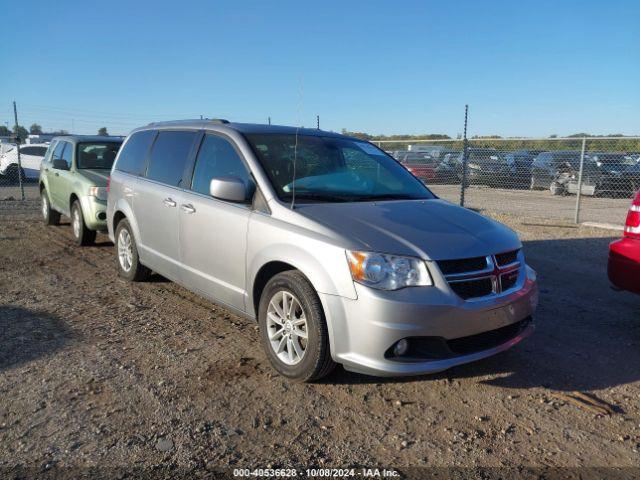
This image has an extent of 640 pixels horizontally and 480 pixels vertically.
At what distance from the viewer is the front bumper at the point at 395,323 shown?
3156 mm

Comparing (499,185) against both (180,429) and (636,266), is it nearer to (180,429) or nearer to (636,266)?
(636,266)

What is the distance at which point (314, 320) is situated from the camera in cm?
338

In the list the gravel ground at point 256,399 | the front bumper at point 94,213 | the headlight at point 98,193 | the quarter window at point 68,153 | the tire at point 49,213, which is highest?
the quarter window at point 68,153

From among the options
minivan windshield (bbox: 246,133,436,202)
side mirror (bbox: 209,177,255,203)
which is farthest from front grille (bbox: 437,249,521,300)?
side mirror (bbox: 209,177,255,203)

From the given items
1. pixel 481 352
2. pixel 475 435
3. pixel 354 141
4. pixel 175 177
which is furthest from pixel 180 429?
pixel 354 141

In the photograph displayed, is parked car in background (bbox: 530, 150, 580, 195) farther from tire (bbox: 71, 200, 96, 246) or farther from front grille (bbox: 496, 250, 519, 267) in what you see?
front grille (bbox: 496, 250, 519, 267)

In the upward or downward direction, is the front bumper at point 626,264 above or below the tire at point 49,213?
above

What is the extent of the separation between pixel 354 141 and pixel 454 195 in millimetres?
12784

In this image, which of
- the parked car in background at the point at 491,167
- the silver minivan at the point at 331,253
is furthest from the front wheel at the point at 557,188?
the silver minivan at the point at 331,253

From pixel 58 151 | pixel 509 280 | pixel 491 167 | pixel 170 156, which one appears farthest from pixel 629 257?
pixel 491 167

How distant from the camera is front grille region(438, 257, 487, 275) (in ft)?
10.9

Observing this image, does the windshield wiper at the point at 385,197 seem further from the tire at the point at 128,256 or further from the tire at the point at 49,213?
the tire at the point at 49,213

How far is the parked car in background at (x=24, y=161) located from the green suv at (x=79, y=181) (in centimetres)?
1233

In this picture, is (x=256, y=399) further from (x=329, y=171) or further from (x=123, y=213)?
(x=123, y=213)
